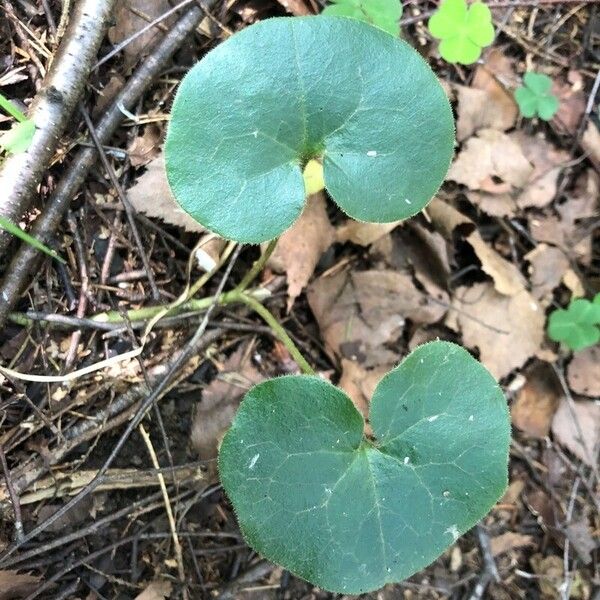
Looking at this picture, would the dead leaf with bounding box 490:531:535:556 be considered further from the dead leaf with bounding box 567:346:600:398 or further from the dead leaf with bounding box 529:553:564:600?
the dead leaf with bounding box 567:346:600:398

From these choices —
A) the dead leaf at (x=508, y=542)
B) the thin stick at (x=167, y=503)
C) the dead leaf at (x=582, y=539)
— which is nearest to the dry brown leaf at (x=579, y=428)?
the dead leaf at (x=582, y=539)

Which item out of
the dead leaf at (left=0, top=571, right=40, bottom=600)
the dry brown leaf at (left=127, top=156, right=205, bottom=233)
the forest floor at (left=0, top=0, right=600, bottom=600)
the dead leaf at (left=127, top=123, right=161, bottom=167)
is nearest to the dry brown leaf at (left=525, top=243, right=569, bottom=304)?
the forest floor at (left=0, top=0, right=600, bottom=600)

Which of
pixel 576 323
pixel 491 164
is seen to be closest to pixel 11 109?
pixel 491 164

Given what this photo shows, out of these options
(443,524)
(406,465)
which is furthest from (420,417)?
(443,524)

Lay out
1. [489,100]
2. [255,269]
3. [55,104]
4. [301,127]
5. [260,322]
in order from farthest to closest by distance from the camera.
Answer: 1. [489,100]
2. [260,322]
3. [255,269]
4. [55,104]
5. [301,127]

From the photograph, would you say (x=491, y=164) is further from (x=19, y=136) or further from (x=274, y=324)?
(x=19, y=136)

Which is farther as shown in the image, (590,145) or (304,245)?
(590,145)
